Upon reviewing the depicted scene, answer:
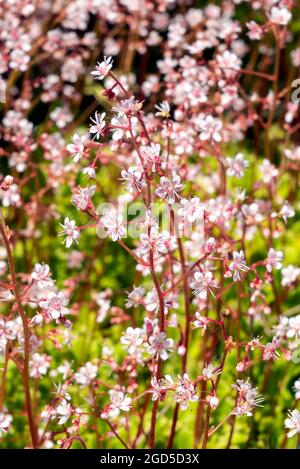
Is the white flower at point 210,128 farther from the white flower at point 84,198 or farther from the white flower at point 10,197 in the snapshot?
the white flower at point 10,197

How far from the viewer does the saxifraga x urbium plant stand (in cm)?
192

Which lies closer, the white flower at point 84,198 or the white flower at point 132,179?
the white flower at point 132,179

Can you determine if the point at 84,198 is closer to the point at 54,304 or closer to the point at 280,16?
the point at 54,304

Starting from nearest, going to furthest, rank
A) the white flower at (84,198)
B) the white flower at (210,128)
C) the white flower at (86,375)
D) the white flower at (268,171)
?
1. the white flower at (84,198)
2. the white flower at (86,375)
3. the white flower at (210,128)
4. the white flower at (268,171)

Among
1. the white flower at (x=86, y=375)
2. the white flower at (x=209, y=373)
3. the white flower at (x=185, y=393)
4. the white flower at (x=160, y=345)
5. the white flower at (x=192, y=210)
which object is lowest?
the white flower at (x=185, y=393)

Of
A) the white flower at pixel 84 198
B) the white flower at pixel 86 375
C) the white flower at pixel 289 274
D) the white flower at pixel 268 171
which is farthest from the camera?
the white flower at pixel 268 171

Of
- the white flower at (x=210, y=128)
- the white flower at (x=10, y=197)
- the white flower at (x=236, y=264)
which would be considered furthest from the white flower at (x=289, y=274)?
the white flower at (x=10, y=197)

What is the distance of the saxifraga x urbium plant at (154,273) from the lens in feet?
6.29

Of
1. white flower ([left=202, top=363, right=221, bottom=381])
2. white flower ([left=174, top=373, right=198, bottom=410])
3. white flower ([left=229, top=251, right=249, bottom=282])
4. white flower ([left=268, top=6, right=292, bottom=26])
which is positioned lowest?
white flower ([left=174, top=373, right=198, bottom=410])

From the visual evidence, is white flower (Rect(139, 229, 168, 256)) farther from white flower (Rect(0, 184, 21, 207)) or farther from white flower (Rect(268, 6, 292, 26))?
white flower (Rect(0, 184, 21, 207))

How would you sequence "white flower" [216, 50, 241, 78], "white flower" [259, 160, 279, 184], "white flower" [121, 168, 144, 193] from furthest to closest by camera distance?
"white flower" [259, 160, 279, 184], "white flower" [216, 50, 241, 78], "white flower" [121, 168, 144, 193]

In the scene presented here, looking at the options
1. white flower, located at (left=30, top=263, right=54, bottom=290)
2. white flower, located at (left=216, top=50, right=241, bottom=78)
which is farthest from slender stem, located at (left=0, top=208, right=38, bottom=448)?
white flower, located at (left=216, top=50, right=241, bottom=78)
